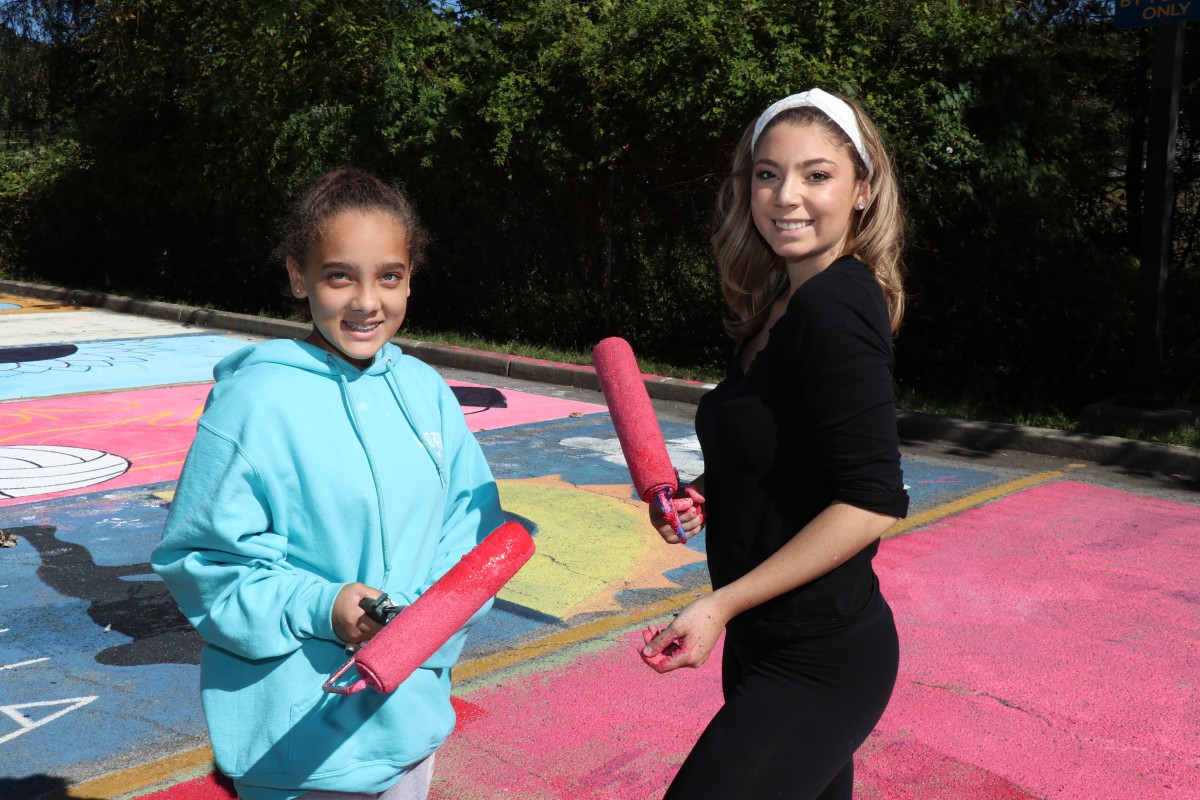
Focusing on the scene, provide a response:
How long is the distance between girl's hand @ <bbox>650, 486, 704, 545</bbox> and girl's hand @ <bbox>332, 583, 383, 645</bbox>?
619 mm

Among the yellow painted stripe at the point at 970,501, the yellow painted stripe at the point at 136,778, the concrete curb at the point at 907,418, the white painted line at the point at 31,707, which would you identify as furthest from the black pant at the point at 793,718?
the concrete curb at the point at 907,418

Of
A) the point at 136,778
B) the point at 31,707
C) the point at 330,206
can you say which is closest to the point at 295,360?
the point at 330,206

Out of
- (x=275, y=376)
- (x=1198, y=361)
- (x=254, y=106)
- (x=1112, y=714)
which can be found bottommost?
(x=1112, y=714)

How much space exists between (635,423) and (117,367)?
36.2 feet

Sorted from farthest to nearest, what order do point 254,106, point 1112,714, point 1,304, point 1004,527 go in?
point 1,304 → point 254,106 → point 1004,527 → point 1112,714

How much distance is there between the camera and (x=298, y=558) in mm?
2043

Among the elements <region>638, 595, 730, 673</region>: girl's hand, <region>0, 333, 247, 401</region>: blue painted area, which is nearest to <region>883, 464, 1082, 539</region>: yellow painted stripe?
<region>638, 595, 730, 673</region>: girl's hand

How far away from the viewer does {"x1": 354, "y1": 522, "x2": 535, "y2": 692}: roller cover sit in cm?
177

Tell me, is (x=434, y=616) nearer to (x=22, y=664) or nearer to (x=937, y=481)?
(x=22, y=664)

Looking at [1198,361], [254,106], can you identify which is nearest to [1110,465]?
[1198,361]

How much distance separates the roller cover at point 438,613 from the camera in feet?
5.81

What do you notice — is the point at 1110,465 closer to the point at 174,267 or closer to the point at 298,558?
the point at 298,558

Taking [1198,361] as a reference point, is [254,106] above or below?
above

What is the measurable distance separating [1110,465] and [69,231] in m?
19.0
